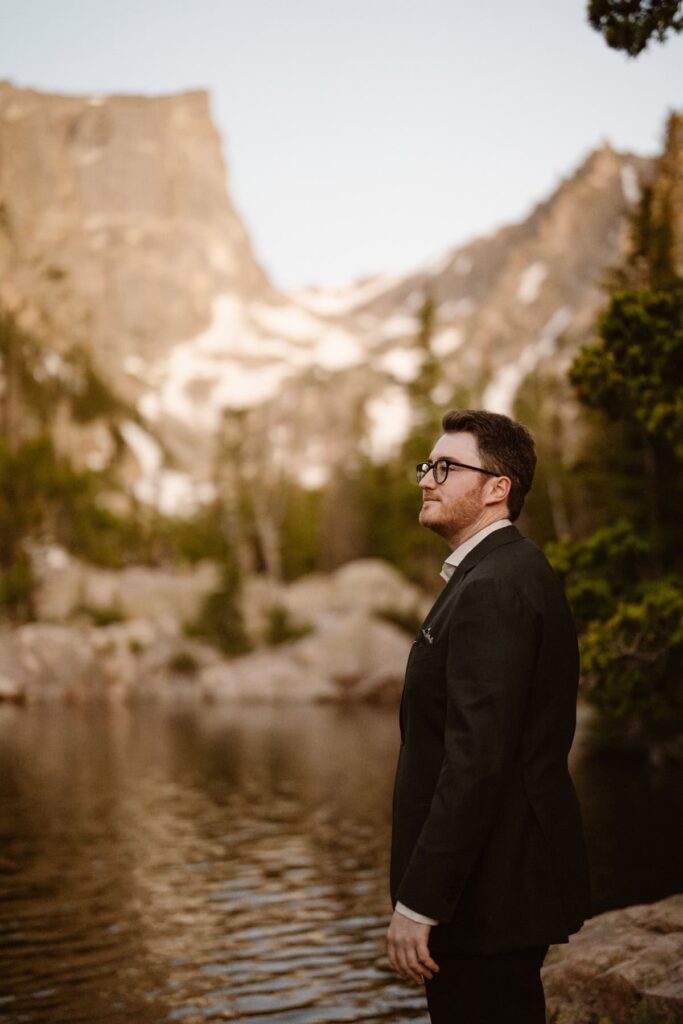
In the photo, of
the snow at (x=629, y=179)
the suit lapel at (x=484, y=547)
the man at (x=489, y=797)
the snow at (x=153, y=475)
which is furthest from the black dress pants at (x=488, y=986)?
the snow at (x=629, y=179)

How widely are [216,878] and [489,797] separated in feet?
34.1

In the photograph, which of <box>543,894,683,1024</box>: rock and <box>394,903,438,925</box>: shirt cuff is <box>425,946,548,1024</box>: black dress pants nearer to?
<box>394,903,438,925</box>: shirt cuff

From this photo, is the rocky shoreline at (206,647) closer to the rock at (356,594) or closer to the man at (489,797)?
the rock at (356,594)

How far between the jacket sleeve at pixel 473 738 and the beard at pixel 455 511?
1.46 feet

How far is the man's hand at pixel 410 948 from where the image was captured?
A: 2.99 m

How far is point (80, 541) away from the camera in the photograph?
86.8 metres

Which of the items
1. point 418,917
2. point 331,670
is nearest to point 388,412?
point 331,670

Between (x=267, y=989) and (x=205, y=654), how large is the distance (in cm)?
4797

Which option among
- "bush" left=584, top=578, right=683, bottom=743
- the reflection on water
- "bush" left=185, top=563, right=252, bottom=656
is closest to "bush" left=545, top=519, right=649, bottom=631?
"bush" left=584, top=578, right=683, bottom=743

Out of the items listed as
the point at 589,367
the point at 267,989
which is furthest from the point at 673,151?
the point at 267,989

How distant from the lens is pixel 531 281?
186125mm

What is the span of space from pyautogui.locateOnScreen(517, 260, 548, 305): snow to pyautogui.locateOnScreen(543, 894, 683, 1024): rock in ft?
589

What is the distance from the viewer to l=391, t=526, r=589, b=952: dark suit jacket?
9.81ft

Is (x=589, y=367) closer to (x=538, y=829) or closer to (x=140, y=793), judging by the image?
(x=538, y=829)
